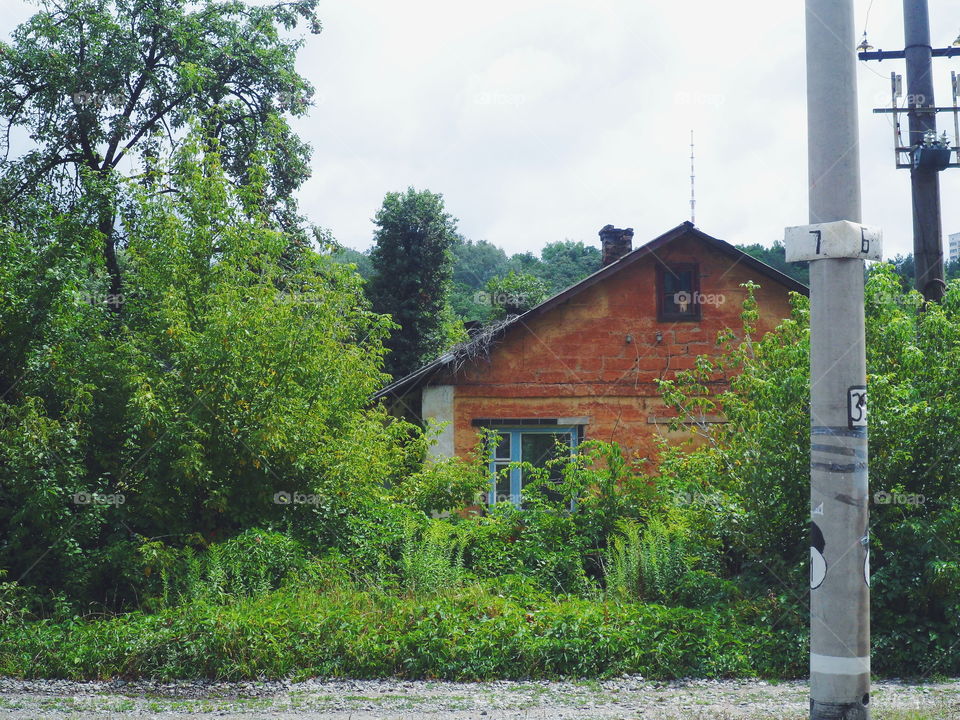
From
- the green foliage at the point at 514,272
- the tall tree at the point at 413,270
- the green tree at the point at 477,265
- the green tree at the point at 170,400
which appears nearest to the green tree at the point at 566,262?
the green foliage at the point at 514,272

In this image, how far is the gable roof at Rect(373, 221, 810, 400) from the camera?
15859 millimetres

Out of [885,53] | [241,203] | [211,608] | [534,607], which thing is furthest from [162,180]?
[885,53]

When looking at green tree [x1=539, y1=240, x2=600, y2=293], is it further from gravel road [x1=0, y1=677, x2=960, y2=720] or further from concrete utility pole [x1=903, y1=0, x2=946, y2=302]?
gravel road [x1=0, y1=677, x2=960, y2=720]

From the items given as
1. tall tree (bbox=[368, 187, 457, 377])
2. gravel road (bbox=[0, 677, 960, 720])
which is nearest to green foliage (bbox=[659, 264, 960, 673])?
gravel road (bbox=[0, 677, 960, 720])

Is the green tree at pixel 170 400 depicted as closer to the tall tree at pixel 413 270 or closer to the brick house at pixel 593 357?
the brick house at pixel 593 357

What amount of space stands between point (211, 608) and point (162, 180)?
20.6ft

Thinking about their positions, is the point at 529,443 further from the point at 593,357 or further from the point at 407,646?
the point at 407,646

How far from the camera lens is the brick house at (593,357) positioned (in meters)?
16.0

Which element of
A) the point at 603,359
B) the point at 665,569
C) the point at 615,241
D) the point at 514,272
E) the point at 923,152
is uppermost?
the point at 514,272

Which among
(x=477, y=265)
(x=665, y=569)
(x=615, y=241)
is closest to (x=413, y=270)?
(x=615, y=241)

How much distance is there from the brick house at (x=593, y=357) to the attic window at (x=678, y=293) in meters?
0.02

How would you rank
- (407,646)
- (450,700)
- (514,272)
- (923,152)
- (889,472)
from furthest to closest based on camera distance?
(514,272) < (923,152) < (889,472) < (407,646) < (450,700)

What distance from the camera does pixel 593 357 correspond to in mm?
16219

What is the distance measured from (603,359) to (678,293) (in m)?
2.00
